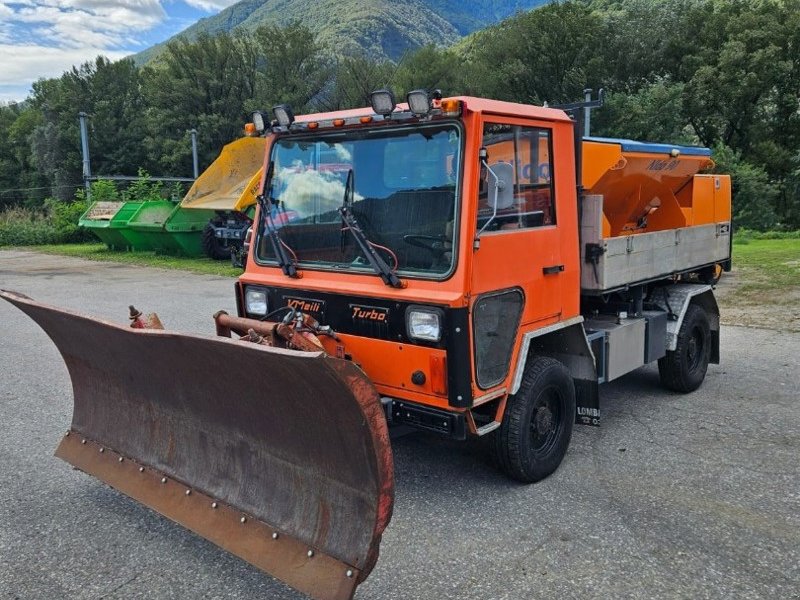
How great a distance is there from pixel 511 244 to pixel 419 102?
0.97 metres

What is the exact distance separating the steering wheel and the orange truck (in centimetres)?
1

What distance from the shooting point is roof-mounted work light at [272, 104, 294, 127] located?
4.36 meters

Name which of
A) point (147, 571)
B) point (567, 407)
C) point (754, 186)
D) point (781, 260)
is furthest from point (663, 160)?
point (754, 186)

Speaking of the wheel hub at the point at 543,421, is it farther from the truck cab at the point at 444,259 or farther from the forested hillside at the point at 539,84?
the forested hillside at the point at 539,84

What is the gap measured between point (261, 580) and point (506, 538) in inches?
50.1

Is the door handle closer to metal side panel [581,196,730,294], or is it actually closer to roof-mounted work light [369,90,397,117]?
metal side panel [581,196,730,294]

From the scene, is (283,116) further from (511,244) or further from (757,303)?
(757,303)

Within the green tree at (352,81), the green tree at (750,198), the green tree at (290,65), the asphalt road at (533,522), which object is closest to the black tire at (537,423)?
the asphalt road at (533,522)

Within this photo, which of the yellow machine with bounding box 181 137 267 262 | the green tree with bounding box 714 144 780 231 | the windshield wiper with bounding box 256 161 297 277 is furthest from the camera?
the green tree with bounding box 714 144 780 231

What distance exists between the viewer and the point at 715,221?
6.76m

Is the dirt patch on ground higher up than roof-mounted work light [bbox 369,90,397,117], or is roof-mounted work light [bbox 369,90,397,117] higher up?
roof-mounted work light [bbox 369,90,397,117]

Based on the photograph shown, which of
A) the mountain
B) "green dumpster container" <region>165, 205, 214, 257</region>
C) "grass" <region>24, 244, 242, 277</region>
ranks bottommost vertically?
"grass" <region>24, 244, 242, 277</region>

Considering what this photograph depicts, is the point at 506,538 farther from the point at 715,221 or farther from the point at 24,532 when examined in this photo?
the point at 715,221

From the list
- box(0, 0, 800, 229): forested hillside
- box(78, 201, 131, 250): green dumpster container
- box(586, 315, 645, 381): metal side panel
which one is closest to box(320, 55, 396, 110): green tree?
box(0, 0, 800, 229): forested hillside
